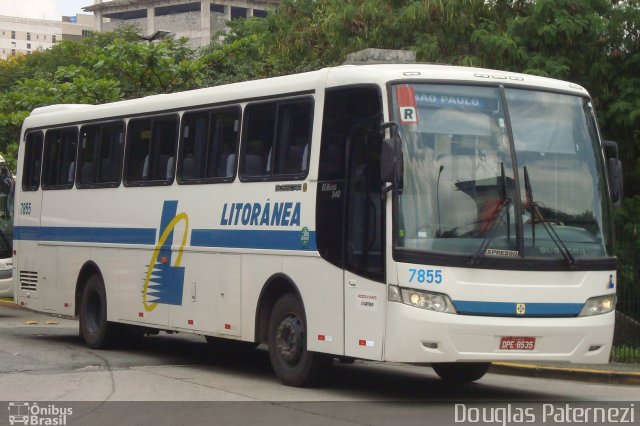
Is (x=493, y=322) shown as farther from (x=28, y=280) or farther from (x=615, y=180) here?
(x=28, y=280)

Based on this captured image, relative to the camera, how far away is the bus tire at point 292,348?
44.0 ft

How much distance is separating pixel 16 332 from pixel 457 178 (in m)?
11.9

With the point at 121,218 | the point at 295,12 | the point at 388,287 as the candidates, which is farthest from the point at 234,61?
the point at 388,287

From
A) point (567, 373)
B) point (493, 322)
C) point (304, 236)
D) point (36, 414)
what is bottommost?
point (36, 414)

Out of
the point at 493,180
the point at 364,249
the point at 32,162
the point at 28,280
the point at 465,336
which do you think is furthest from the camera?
the point at 32,162

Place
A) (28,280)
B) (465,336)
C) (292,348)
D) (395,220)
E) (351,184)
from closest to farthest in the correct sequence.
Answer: (465,336) < (395,220) < (351,184) < (292,348) < (28,280)

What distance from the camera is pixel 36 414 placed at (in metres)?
11.5

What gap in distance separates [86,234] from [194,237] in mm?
3380

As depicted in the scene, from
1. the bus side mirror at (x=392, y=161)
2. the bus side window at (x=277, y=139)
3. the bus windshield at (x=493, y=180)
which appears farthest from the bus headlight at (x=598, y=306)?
the bus side window at (x=277, y=139)

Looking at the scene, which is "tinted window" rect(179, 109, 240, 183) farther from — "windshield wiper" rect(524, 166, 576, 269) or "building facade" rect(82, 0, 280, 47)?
"building facade" rect(82, 0, 280, 47)

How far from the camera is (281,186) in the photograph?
1398 centimetres

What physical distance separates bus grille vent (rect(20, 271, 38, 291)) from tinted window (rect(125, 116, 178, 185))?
3.35 m

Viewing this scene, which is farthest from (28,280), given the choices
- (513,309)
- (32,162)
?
(513,309)

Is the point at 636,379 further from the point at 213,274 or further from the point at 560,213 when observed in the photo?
the point at 213,274
